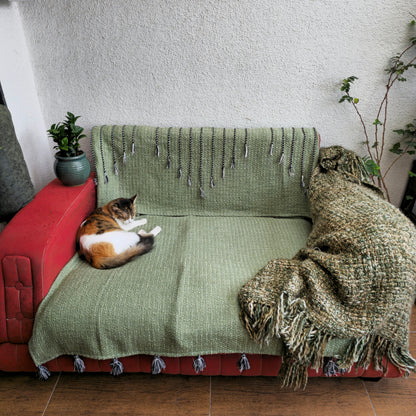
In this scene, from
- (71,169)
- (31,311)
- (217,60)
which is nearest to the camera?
(31,311)

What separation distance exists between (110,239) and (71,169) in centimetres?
40

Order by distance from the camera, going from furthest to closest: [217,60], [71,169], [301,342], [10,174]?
[217,60] < [71,169] < [10,174] < [301,342]

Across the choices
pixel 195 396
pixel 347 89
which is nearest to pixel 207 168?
pixel 347 89

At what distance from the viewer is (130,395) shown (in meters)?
1.29

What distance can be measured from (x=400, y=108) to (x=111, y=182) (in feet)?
4.98

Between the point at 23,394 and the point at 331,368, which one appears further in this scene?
the point at 23,394

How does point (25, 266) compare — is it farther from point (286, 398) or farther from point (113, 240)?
point (286, 398)

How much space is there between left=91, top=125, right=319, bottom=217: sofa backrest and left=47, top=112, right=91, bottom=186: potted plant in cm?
13

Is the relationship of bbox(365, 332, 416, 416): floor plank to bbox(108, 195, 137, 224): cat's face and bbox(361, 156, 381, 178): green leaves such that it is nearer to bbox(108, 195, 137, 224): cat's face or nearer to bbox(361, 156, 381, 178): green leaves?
bbox(361, 156, 381, 178): green leaves

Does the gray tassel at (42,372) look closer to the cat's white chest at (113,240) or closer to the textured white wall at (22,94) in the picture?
the cat's white chest at (113,240)

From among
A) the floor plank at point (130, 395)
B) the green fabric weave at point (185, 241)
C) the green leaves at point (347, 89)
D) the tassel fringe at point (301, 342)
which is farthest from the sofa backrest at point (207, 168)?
the floor plank at point (130, 395)

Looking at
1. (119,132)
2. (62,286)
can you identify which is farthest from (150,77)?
(62,286)

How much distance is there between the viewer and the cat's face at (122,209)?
1573mm

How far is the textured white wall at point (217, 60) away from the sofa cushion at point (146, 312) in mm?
830
